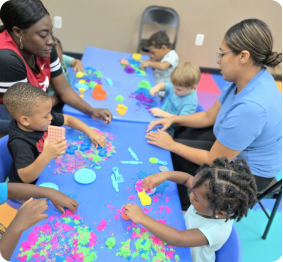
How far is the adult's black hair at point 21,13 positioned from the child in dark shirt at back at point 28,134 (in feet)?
1.20

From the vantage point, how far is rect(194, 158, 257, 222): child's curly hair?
37.1 inches

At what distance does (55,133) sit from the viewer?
46.2 inches

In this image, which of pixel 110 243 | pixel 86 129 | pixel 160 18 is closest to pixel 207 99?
Result: pixel 160 18

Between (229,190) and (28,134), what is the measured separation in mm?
980

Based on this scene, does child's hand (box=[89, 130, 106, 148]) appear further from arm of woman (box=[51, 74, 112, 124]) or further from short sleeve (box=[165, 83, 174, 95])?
short sleeve (box=[165, 83, 174, 95])

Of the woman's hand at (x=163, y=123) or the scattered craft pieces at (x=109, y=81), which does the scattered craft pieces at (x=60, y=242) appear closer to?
the woman's hand at (x=163, y=123)

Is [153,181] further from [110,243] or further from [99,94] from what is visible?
[99,94]

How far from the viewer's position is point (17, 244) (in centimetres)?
86

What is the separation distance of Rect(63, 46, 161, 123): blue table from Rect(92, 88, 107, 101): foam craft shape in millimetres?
27

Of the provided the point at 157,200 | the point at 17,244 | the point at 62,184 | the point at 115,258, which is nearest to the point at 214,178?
the point at 157,200

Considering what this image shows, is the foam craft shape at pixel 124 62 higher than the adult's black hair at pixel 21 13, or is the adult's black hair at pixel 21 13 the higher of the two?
the adult's black hair at pixel 21 13

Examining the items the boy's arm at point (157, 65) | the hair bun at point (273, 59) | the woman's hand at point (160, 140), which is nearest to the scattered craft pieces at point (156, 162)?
the woman's hand at point (160, 140)

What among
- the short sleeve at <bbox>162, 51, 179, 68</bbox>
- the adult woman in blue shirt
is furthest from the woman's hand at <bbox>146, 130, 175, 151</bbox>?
the short sleeve at <bbox>162, 51, 179, 68</bbox>

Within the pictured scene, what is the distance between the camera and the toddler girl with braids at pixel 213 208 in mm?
946
